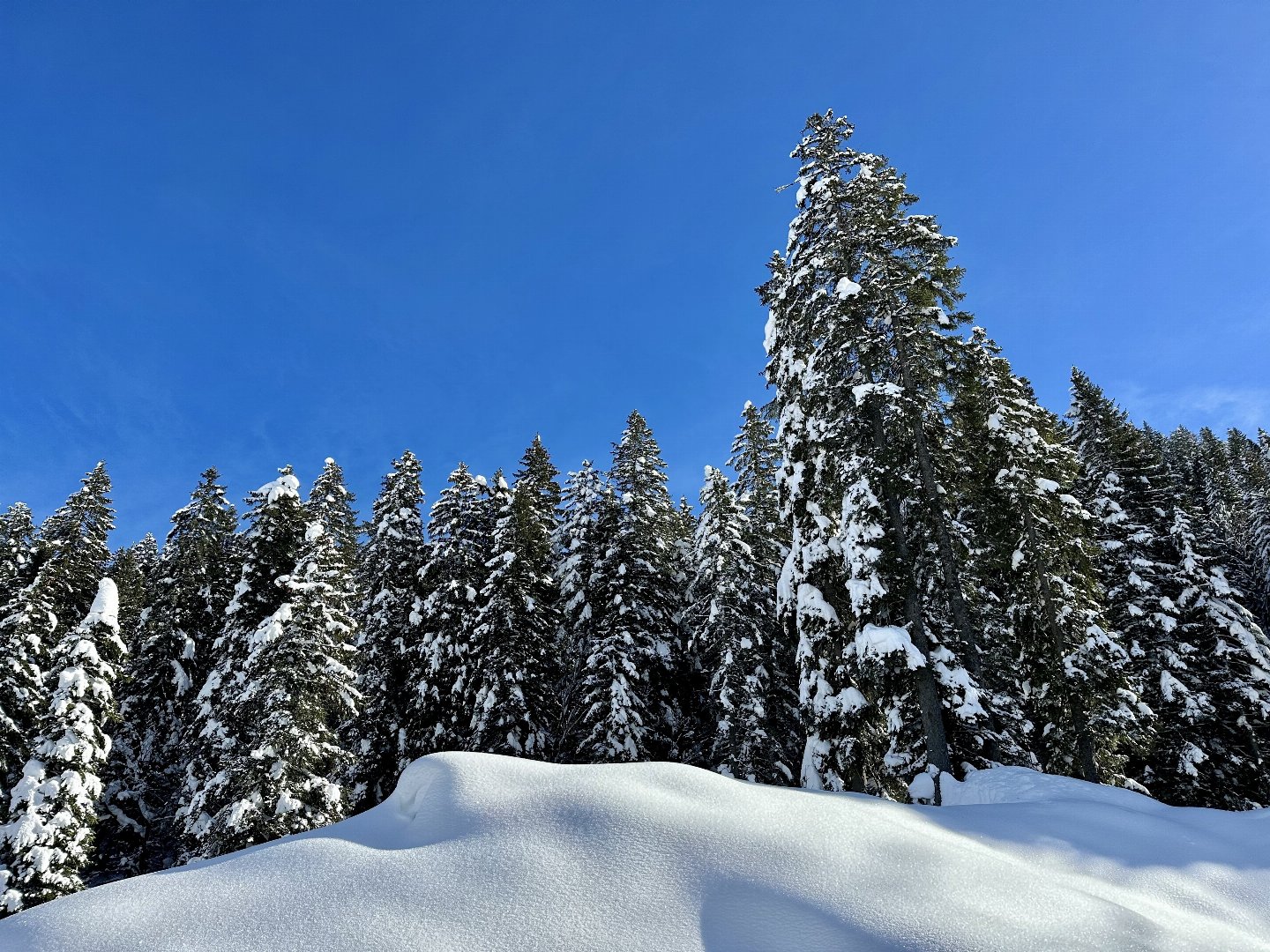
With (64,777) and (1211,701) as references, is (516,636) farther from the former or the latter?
(1211,701)

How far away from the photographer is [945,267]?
731 inches

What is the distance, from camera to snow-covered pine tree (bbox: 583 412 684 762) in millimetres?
25156

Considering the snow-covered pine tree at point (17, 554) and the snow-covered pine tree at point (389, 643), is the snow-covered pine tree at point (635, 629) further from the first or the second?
the snow-covered pine tree at point (17, 554)

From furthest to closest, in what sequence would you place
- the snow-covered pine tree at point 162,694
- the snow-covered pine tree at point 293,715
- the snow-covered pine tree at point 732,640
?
1. the snow-covered pine tree at point 162,694
2. the snow-covered pine tree at point 732,640
3. the snow-covered pine tree at point 293,715

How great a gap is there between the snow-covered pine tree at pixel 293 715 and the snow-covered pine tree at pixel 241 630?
765 mm

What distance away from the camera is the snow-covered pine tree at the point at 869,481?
48.5 ft

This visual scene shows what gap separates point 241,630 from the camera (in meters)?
24.6

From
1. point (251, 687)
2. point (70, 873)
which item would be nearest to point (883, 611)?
point (251, 687)

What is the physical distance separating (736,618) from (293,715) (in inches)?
577

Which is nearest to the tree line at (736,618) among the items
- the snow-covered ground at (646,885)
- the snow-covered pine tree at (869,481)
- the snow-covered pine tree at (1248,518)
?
the snow-covered pine tree at (869,481)

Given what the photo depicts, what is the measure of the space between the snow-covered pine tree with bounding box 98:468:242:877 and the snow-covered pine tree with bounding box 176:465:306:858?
4639mm

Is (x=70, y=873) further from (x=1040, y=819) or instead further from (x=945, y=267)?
(x=945, y=267)

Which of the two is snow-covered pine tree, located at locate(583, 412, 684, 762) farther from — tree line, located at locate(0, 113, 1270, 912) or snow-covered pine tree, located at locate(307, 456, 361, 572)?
snow-covered pine tree, located at locate(307, 456, 361, 572)

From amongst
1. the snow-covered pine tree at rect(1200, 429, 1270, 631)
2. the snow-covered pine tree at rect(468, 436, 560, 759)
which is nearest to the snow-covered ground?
the snow-covered pine tree at rect(468, 436, 560, 759)
